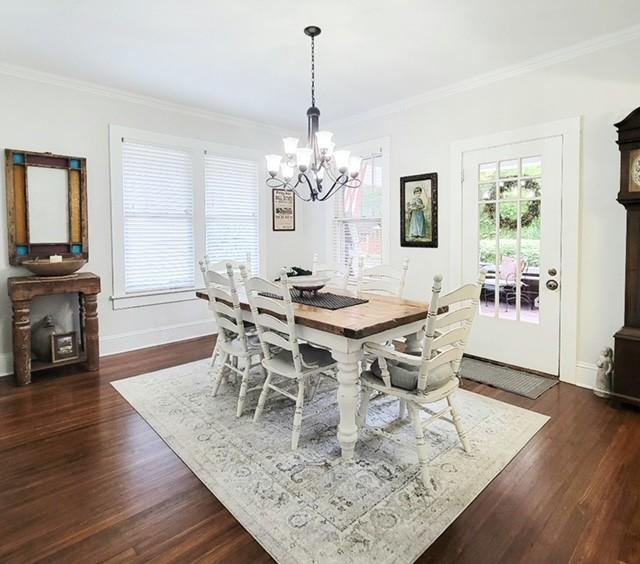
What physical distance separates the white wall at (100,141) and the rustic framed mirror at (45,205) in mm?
91

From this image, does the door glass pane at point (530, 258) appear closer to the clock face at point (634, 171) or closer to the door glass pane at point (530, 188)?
the door glass pane at point (530, 188)

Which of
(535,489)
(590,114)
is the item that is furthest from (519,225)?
(535,489)

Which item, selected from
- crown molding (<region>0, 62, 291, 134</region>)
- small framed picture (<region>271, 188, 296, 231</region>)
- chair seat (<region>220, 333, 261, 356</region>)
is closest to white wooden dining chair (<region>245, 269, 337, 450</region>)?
chair seat (<region>220, 333, 261, 356</region>)

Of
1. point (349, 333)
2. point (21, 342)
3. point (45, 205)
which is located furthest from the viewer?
point (45, 205)

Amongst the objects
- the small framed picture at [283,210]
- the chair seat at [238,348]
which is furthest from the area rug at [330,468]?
the small framed picture at [283,210]

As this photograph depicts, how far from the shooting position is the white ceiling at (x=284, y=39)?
2.61 m

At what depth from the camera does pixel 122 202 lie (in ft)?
13.9

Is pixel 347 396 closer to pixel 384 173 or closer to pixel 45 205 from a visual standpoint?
pixel 384 173

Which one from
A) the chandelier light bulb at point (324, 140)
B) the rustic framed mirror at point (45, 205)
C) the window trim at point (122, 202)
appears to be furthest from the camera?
the window trim at point (122, 202)

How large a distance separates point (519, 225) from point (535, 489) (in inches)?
91.0

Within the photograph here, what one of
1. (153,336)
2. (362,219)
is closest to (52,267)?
(153,336)

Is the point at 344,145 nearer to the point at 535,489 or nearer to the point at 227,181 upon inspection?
the point at 227,181

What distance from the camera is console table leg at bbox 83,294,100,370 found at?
12.2 feet

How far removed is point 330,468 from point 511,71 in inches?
139
